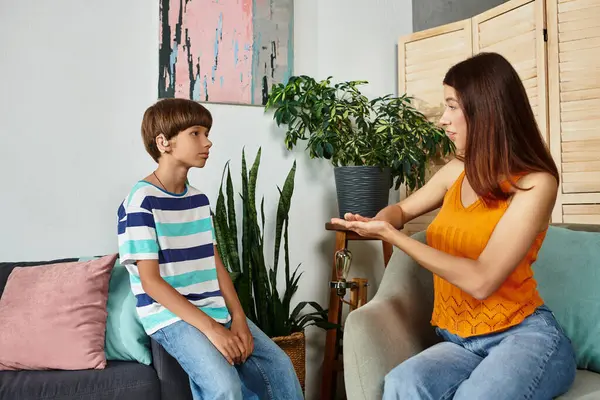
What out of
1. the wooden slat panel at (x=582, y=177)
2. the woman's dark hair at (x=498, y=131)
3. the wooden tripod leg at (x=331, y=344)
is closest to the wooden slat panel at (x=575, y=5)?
the wooden slat panel at (x=582, y=177)

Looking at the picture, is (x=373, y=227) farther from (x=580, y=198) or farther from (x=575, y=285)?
(x=580, y=198)

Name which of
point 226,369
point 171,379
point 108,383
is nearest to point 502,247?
point 226,369

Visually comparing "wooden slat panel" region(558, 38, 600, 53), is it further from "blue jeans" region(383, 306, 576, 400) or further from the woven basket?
the woven basket

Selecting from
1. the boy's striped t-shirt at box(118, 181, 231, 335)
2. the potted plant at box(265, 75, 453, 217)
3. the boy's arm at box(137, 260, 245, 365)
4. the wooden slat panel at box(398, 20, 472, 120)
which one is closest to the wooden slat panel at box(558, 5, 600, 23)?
the wooden slat panel at box(398, 20, 472, 120)

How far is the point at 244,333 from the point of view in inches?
77.4

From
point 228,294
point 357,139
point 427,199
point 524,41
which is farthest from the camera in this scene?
point 357,139

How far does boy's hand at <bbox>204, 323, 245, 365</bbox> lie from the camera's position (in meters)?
1.83

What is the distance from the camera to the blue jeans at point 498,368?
4.71 ft

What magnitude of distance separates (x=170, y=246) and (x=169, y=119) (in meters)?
0.43

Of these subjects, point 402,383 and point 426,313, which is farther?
point 426,313

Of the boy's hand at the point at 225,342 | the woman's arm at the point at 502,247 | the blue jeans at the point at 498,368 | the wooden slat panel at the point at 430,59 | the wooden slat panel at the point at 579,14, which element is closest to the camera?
the blue jeans at the point at 498,368

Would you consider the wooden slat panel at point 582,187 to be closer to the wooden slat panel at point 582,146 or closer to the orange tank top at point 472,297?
the wooden slat panel at point 582,146

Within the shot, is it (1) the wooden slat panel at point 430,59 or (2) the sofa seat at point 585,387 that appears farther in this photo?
(1) the wooden slat panel at point 430,59

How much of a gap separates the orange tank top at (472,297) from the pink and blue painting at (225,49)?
5.17 feet
